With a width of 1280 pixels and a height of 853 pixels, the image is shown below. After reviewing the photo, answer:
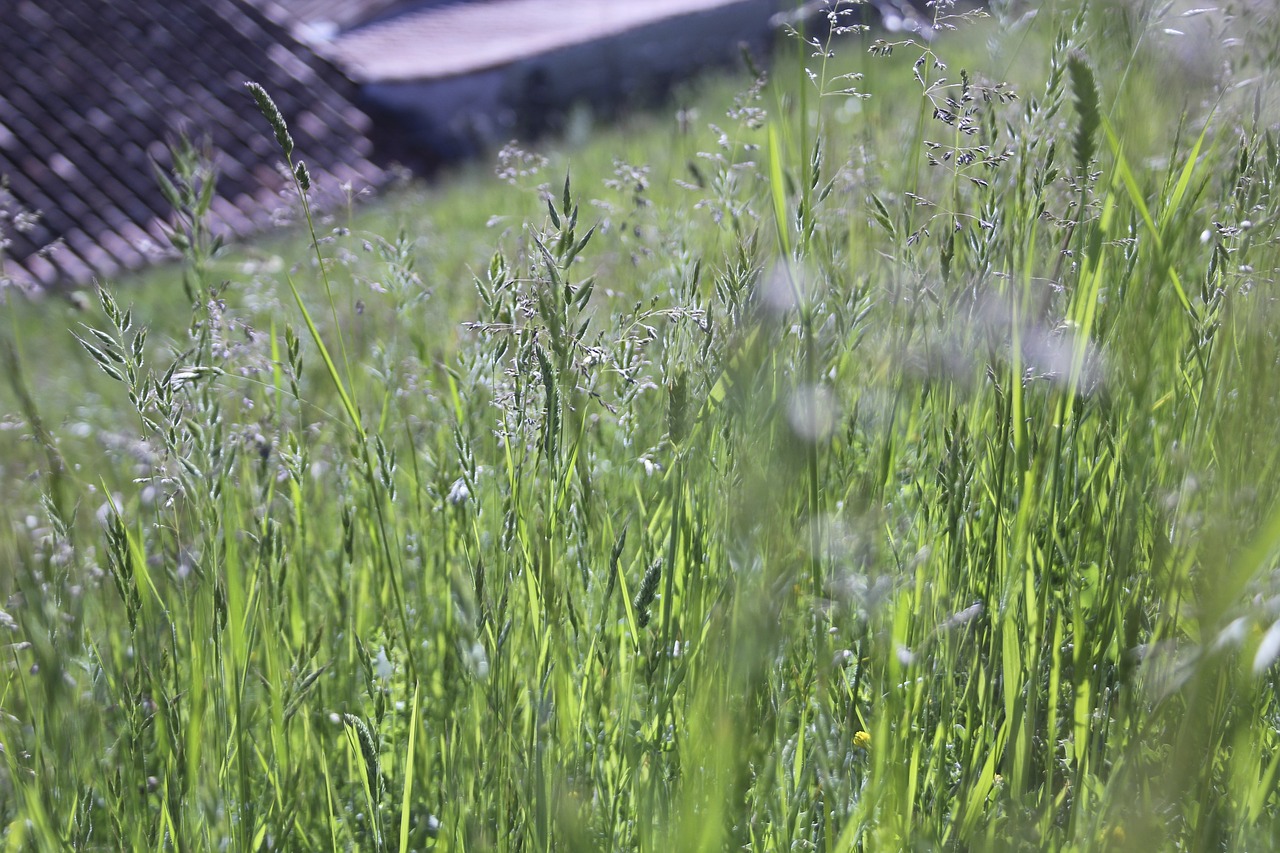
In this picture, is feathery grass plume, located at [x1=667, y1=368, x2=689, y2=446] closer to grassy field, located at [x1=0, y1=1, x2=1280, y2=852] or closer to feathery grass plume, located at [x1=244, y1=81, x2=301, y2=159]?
grassy field, located at [x1=0, y1=1, x2=1280, y2=852]

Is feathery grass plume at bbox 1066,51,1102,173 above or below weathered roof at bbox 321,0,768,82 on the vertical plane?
below

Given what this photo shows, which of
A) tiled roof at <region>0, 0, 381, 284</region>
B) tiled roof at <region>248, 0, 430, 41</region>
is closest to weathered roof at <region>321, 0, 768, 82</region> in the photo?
tiled roof at <region>248, 0, 430, 41</region>

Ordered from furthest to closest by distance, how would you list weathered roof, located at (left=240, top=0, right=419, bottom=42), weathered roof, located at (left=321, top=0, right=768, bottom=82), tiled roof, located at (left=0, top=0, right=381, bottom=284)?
weathered roof, located at (left=240, top=0, right=419, bottom=42) → weathered roof, located at (left=321, top=0, right=768, bottom=82) → tiled roof, located at (left=0, top=0, right=381, bottom=284)

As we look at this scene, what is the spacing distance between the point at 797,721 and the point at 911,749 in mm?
259

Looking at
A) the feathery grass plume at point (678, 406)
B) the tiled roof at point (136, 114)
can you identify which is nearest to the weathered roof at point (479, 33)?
the tiled roof at point (136, 114)

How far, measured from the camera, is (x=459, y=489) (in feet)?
5.02

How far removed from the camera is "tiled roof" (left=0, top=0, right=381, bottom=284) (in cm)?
846

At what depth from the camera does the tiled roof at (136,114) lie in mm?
8461

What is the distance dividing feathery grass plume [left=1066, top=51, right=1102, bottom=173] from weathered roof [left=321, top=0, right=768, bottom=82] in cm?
1078

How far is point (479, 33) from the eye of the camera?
45.6 ft

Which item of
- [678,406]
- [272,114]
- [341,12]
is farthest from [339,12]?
[678,406]

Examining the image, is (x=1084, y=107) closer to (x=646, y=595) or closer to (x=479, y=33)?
(x=646, y=595)

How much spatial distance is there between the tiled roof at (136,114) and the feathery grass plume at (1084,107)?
25.4 feet

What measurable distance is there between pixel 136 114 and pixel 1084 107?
10424 millimetres
